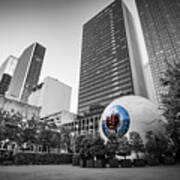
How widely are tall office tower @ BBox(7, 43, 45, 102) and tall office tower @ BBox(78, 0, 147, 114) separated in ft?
273

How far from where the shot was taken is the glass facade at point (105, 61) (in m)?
86.2

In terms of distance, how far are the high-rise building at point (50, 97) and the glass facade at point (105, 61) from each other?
116ft

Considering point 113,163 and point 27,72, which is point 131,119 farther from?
point 27,72

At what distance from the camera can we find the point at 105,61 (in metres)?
103

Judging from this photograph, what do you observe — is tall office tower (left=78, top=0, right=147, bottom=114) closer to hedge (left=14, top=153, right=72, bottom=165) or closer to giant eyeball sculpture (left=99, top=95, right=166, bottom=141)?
giant eyeball sculpture (left=99, top=95, right=166, bottom=141)

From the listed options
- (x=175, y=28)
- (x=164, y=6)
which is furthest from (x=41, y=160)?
(x=164, y=6)

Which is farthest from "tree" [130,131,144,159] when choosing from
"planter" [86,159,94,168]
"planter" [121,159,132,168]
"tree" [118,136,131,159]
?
"planter" [86,159,94,168]

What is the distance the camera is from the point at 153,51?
10581cm

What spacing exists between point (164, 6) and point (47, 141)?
13787 cm

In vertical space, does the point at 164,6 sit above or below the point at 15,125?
above

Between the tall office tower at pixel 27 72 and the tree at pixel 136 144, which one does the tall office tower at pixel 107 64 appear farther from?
the tall office tower at pixel 27 72

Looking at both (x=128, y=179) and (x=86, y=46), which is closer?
(x=128, y=179)

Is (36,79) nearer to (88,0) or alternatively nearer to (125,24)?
(125,24)

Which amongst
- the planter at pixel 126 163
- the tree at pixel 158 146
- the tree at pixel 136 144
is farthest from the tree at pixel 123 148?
the tree at pixel 158 146
